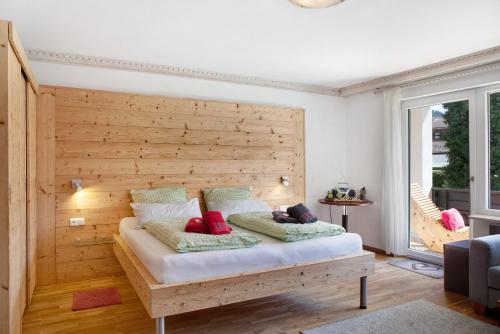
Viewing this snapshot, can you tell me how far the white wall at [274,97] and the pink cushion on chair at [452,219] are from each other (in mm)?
1674

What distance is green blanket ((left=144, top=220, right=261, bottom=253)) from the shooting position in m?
2.57

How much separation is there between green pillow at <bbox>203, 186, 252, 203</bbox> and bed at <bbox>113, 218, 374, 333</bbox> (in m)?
1.23

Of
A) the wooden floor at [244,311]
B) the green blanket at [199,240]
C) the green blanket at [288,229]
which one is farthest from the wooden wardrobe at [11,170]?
the green blanket at [288,229]

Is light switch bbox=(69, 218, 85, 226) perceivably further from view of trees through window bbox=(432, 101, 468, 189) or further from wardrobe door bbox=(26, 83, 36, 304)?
view of trees through window bbox=(432, 101, 468, 189)

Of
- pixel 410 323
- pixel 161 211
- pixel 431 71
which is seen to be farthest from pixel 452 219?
pixel 161 211

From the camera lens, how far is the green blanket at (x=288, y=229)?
9.81ft

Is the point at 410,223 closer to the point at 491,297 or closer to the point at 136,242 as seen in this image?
the point at 491,297

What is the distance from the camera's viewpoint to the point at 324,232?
316 cm

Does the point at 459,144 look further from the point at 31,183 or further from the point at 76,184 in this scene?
the point at 31,183

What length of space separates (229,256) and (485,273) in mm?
2107

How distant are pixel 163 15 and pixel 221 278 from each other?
83.0 inches

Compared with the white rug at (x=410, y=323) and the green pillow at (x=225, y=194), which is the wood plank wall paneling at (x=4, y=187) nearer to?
the white rug at (x=410, y=323)

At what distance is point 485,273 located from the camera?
293 cm

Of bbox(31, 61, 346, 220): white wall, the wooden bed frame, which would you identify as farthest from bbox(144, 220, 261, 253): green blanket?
bbox(31, 61, 346, 220): white wall
